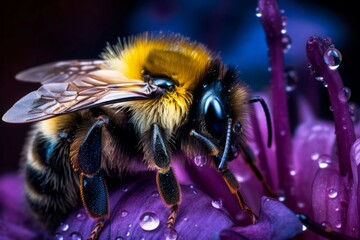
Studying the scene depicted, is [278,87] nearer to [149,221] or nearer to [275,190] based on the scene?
[275,190]

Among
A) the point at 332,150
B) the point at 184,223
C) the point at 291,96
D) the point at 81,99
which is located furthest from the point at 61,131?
the point at 291,96

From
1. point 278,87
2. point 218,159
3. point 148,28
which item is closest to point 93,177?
point 218,159

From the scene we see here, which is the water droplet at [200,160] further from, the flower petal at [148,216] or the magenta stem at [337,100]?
the magenta stem at [337,100]

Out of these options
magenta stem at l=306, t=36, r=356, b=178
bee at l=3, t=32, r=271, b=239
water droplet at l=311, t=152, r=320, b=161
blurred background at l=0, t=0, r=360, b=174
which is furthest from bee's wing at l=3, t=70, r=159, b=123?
blurred background at l=0, t=0, r=360, b=174

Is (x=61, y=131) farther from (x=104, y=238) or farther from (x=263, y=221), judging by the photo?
(x=263, y=221)

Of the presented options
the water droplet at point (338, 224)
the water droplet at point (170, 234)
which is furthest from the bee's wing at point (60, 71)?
the water droplet at point (338, 224)

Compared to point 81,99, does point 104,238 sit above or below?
below

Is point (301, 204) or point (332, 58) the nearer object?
point (332, 58)

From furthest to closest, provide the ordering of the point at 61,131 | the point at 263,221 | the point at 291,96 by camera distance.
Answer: the point at 291,96
the point at 61,131
the point at 263,221
